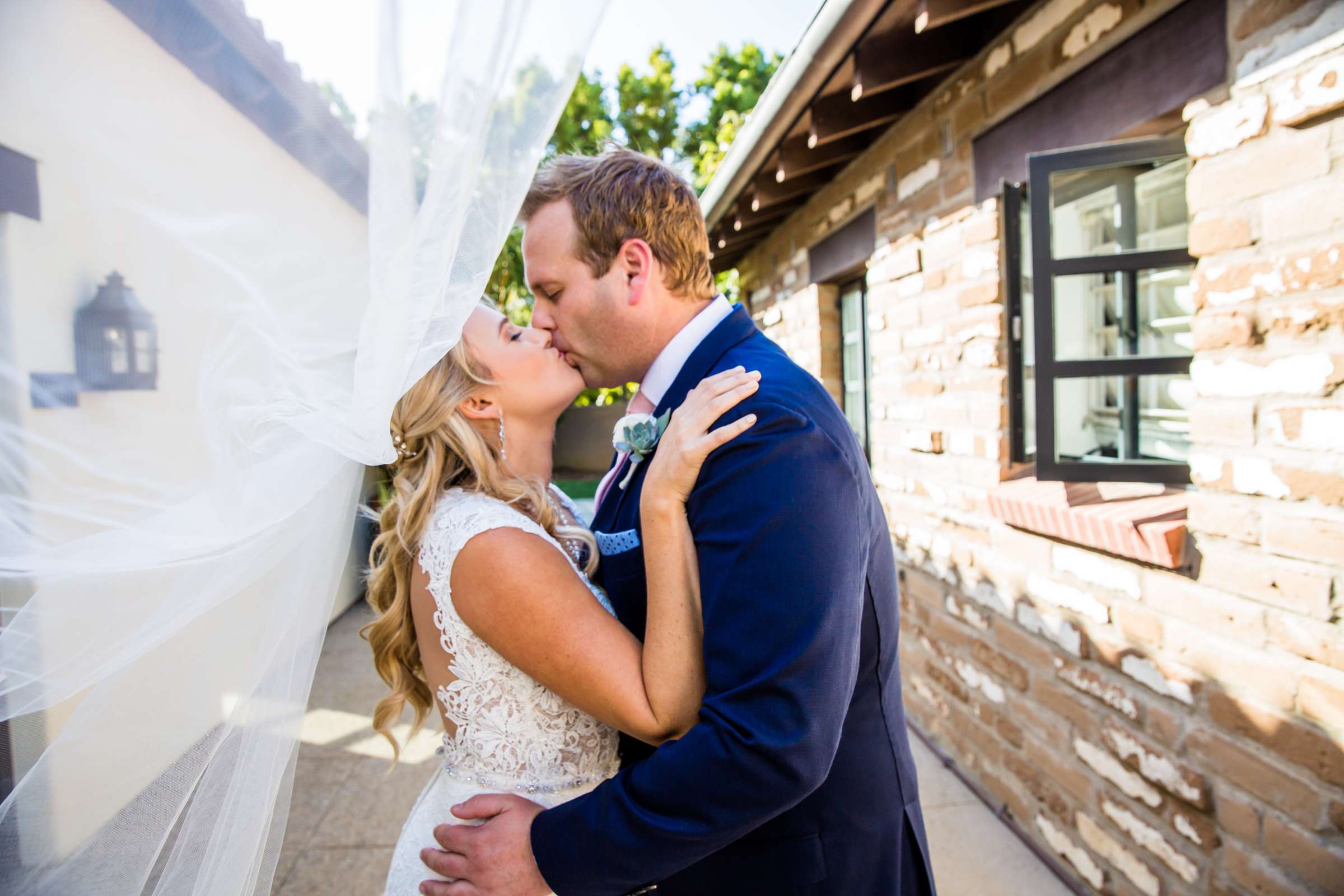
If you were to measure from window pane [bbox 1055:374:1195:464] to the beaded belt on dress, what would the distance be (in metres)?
1.96

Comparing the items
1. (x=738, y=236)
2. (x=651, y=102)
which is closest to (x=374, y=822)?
(x=738, y=236)

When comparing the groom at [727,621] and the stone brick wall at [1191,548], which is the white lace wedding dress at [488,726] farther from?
the stone brick wall at [1191,548]

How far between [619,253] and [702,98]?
17315 mm

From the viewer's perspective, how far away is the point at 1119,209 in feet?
9.52

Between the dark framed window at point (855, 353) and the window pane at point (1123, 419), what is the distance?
1.82m

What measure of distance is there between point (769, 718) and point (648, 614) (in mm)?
271

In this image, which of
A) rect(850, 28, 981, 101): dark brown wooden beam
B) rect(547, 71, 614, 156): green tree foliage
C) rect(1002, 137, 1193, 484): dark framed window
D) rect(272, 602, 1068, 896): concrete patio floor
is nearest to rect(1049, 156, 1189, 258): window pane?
rect(1002, 137, 1193, 484): dark framed window

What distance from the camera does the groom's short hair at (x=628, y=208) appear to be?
1.61 metres

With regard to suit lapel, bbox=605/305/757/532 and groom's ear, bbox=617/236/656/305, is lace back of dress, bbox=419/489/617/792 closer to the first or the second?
suit lapel, bbox=605/305/757/532

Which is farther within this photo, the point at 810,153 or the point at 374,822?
the point at 810,153

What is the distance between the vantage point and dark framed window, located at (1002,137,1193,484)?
99.3 inches

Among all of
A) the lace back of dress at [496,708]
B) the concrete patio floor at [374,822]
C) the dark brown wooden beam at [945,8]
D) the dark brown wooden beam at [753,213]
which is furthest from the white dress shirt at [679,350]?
the dark brown wooden beam at [753,213]

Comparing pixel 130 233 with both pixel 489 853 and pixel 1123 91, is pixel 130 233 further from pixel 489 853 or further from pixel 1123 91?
pixel 1123 91

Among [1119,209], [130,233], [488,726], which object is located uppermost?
[1119,209]
